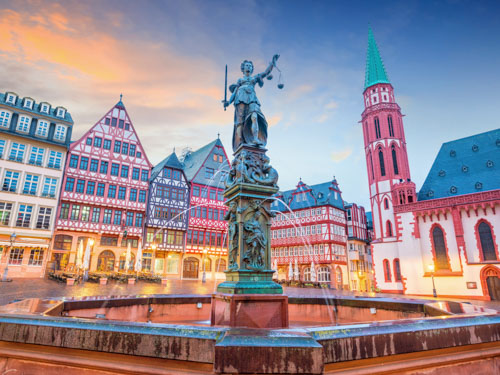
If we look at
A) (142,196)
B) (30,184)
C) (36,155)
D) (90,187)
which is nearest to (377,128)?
(142,196)

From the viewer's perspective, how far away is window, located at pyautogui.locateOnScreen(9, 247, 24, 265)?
28.4 metres

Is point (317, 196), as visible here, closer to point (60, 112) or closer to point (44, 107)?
point (60, 112)

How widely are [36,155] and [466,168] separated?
43632 millimetres

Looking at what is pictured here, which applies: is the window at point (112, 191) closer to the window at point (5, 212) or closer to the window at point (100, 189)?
the window at point (100, 189)

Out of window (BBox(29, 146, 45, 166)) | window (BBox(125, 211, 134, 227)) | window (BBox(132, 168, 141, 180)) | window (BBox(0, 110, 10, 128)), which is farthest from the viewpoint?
Answer: window (BBox(132, 168, 141, 180))

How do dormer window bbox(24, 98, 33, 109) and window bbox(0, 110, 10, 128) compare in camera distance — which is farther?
dormer window bbox(24, 98, 33, 109)

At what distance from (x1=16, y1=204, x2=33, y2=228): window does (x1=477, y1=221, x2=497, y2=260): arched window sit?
41039 millimetres

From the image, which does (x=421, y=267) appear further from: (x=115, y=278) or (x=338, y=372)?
(x=338, y=372)

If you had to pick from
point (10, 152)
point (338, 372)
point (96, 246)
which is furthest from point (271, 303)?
point (10, 152)

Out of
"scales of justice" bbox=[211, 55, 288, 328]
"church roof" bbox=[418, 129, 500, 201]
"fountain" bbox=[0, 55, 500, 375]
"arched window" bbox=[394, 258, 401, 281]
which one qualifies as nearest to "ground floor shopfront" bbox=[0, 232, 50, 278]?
"scales of justice" bbox=[211, 55, 288, 328]

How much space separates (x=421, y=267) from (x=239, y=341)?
108ft

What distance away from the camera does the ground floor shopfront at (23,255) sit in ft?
91.5

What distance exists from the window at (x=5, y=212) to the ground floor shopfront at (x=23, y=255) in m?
1.31

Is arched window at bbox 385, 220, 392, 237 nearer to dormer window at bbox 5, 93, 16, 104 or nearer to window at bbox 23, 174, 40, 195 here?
window at bbox 23, 174, 40, 195
